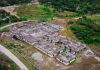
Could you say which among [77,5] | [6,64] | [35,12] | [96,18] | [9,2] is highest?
[6,64]

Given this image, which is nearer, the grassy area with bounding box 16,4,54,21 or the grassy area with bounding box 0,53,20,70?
the grassy area with bounding box 0,53,20,70

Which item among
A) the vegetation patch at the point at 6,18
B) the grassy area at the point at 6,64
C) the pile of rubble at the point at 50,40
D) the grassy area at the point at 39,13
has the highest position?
the grassy area at the point at 6,64

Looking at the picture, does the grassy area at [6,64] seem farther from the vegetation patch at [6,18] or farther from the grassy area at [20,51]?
the vegetation patch at [6,18]

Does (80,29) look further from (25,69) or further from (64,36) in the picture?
(25,69)

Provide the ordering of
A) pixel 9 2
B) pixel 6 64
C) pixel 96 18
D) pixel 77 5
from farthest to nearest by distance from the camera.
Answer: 1. pixel 77 5
2. pixel 9 2
3. pixel 96 18
4. pixel 6 64

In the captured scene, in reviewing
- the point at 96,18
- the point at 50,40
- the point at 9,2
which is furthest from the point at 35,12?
the point at 50,40

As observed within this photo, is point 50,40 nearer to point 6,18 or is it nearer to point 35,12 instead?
point 6,18

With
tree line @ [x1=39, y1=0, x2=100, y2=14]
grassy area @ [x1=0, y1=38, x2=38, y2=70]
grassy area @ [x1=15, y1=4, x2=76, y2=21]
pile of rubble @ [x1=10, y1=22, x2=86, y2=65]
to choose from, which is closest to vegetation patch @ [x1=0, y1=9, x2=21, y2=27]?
pile of rubble @ [x1=10, y1=22, x2=86, y2=65]

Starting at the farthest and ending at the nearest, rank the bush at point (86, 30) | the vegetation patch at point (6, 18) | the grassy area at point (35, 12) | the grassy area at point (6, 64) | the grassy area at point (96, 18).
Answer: the grassy area at point (35, 12), the grassy area at point (96, 18), the vegetation patch at point (6, 18), the bush at point (86, 30), the grassy area at point (6, 64)

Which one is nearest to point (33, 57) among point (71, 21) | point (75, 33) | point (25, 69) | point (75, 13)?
point (25, 69)

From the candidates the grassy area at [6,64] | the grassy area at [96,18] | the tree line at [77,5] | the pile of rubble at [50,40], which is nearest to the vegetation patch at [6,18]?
the pile of rubble at [50,40]

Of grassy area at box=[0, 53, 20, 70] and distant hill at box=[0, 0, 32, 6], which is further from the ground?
grassy area at box=[0, 53, 20, 70]

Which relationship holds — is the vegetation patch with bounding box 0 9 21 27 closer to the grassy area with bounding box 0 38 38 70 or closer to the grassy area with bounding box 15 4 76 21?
the grassy area with bounding box 15 4 76 21
